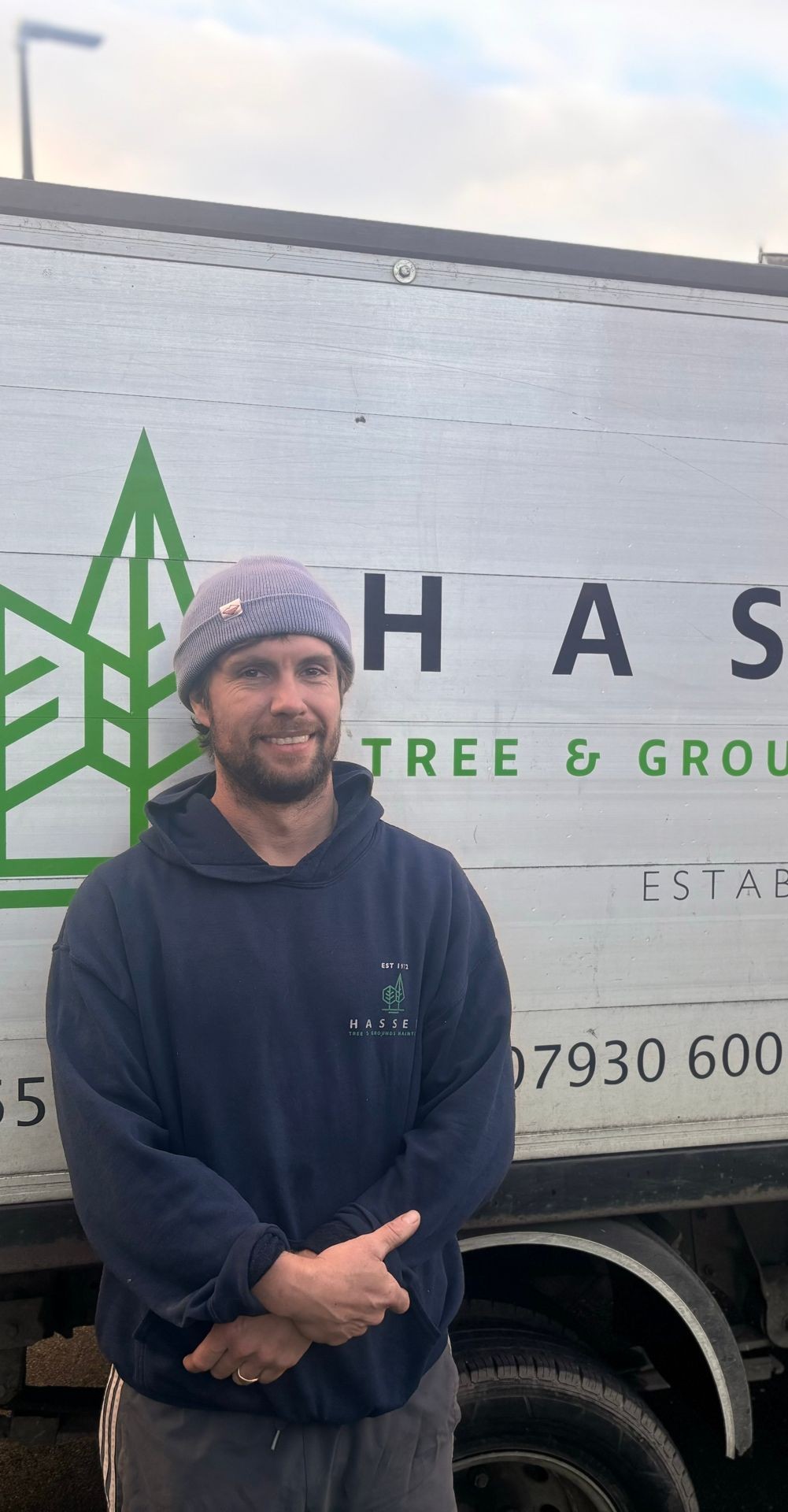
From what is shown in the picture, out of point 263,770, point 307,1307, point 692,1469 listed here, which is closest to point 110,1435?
point 307,1307

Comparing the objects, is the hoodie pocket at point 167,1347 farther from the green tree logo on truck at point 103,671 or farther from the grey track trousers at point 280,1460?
the green tree logo on truck at point 103,671

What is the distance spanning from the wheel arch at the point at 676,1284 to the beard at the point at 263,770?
103cm

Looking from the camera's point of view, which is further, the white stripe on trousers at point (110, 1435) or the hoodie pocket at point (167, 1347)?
the white stripe on trousers at point (110, 1435)

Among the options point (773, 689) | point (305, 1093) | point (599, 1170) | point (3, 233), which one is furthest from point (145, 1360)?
point (3, 233)

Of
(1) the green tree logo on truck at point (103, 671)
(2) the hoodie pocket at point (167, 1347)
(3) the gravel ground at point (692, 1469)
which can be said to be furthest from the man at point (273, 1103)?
(3) the gravel ground at point (692, 1469)

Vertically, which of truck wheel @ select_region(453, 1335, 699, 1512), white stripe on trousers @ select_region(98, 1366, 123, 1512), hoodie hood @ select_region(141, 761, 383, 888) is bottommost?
truck wheel @ select_region(453, 1335, 699, 1512)

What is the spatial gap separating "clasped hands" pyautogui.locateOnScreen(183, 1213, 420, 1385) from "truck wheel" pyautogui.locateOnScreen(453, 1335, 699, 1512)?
717 millimetres

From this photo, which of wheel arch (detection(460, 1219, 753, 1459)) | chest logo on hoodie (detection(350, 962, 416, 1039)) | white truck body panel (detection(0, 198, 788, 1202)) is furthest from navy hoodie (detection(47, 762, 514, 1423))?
wheel arch (detection(460, 1219, 753, 1459))

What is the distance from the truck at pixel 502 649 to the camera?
1.75 metres

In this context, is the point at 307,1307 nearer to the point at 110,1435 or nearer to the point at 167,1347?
the point at 167,1347

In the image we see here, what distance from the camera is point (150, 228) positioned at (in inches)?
69.3

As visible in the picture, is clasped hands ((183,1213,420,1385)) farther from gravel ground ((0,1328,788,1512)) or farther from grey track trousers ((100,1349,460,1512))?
gravel ground ((0,1328,788,1512))

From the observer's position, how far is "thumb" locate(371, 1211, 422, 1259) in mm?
1416

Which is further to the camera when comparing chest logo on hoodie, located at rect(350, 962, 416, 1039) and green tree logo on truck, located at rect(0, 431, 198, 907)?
Answer: green tree logo on truck, located at rect(0, 431, 198, 907)
